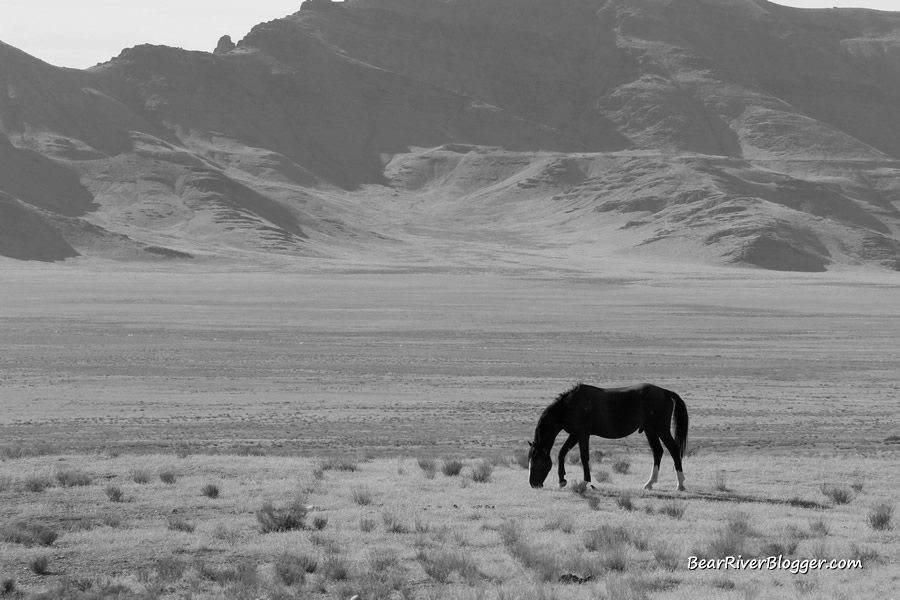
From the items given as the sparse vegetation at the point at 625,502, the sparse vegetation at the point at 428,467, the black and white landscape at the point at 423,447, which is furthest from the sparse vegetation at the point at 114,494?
the sparse vegetation at the point at 625,502

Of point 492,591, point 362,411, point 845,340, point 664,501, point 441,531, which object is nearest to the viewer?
point 492,591

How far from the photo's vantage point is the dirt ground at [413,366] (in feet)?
77.7

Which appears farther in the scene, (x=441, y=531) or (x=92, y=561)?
(x=441, y=531)

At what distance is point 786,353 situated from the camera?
44094mm

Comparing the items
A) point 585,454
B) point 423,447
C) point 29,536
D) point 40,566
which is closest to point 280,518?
point 29,536

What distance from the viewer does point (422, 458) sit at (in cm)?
1859

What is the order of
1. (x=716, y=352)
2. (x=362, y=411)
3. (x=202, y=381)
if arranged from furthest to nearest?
(x=716, y=352), (x=202, y=381), (x=362, y=411)

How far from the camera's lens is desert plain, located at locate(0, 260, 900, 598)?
36.0ft

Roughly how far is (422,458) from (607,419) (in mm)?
4514

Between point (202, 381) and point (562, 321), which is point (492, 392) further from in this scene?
point (562, 321)

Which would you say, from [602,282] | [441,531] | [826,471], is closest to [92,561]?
[441,531]

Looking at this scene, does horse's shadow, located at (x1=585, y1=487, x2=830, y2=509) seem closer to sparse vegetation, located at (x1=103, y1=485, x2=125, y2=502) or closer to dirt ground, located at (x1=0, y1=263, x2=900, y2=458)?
sparse vegetation, located at (x1=103, y1=485, x2=125, y2=502)

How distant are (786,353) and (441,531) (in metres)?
34.2

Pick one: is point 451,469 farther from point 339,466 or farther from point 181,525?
point 181,525
